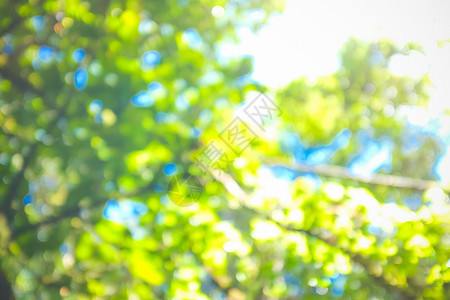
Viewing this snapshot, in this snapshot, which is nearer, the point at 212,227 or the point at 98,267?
the point at 212,227

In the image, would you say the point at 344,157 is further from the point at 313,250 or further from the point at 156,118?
the point at 156,118

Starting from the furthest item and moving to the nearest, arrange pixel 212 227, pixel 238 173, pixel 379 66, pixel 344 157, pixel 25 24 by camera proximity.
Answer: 1. pixel 379 66
2. pixel 344 157
3. pixel 25 24
4. pixel 238 173
5. pixel 212 227

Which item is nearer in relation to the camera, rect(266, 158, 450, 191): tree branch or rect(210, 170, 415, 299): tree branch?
rect(210, 170, 415, 299): tree branch

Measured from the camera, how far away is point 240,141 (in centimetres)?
207

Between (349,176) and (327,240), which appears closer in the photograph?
(327,240)

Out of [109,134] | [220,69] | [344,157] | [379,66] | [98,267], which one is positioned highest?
[220,69]

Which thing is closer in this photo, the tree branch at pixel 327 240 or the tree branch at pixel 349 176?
the tree branch at pixel 327 240

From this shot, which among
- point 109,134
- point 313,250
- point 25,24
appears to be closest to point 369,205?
point 313,250

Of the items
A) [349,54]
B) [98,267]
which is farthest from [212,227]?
[349,54]

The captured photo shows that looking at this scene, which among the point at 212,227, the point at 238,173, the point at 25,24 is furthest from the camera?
the point at 25,24

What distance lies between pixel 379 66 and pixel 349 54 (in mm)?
559

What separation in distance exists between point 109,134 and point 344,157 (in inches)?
162

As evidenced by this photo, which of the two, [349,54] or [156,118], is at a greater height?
[156,118]

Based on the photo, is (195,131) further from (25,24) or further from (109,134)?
(25,24)
